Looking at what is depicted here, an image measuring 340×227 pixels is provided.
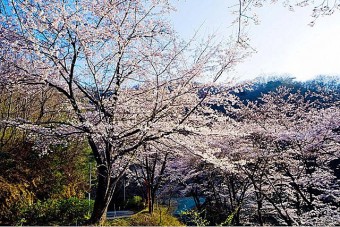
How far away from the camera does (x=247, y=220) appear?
12.7 meters

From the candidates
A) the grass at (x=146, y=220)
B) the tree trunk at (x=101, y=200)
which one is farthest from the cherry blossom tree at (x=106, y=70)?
the grass at (x=146, y=220)

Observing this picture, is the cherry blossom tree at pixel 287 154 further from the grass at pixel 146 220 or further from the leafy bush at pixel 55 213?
the leafy bush at pixel 55 213

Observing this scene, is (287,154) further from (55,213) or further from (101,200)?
(55,213)

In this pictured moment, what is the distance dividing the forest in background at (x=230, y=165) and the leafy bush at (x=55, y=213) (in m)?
0.03

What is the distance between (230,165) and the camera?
7469 millimetres

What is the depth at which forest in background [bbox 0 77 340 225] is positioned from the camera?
8.37 metres

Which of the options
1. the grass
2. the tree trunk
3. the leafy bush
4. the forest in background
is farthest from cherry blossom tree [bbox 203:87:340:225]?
the leafy bush

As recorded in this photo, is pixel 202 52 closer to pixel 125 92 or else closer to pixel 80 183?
pixel 125 92

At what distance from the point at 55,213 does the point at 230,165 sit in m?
5.11

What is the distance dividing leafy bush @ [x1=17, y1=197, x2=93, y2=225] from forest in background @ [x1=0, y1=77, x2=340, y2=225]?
0.03m

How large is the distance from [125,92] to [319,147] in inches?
247

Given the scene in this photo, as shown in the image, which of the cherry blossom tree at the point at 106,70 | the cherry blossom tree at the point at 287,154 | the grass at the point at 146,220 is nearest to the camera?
the cherry blossom tree at the point at 106,70

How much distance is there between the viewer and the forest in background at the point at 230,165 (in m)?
8.37

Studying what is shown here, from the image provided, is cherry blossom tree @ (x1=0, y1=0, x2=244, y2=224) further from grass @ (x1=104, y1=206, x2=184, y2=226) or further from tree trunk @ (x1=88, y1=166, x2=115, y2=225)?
grass @ (x1=104, y1=206, x2=184, y2=226)
